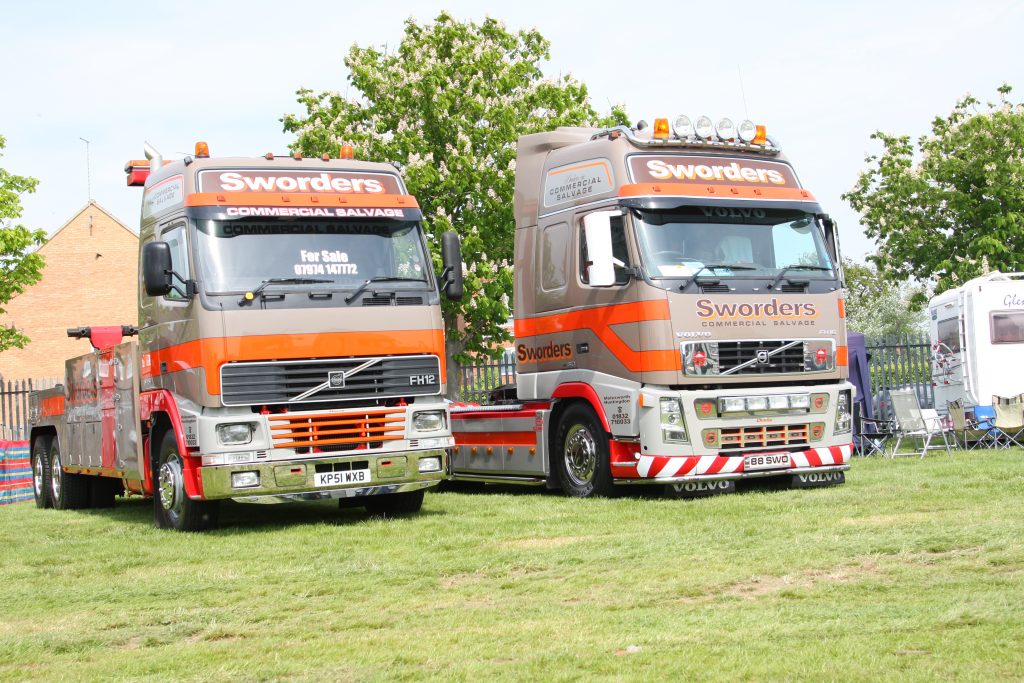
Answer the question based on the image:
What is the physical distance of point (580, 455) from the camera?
1404 centimetres

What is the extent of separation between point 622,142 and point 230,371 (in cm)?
470

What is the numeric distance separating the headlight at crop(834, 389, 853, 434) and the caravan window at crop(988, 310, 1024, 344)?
8.55 meters

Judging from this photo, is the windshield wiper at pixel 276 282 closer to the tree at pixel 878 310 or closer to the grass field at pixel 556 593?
the grass field at pixel 556 593

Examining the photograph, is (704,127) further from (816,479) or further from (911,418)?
(911,418)

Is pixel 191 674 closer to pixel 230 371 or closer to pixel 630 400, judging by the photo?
pixel 230 371

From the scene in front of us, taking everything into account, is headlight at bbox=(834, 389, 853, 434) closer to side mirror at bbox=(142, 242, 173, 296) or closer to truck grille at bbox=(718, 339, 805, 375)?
truck grille at bbox=(718, 339, 805, 375)

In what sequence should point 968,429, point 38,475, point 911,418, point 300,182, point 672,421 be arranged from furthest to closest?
1. point 968,429
2. point 911,418
3. point 38,475
4. point 672,421
5. point 300,182

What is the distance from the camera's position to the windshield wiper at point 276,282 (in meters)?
11.7

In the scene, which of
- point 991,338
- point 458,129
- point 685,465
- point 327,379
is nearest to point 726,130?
point 685,465

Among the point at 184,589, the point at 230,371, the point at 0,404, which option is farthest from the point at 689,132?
the point at 0,404

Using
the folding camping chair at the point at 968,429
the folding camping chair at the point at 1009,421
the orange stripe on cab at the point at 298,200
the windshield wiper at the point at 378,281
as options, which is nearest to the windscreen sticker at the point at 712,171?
the orange stripe on cab at the point at 298,200

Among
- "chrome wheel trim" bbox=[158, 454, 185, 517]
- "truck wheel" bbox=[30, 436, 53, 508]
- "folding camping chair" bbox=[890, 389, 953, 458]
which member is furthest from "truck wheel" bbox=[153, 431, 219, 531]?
"folding camping chair" bbox=[890, 389, 953, 458]

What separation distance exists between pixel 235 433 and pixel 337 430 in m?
0.93

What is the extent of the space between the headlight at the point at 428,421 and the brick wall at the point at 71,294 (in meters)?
38.6
